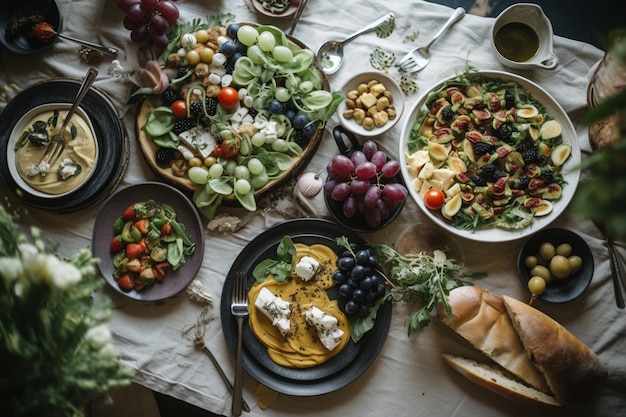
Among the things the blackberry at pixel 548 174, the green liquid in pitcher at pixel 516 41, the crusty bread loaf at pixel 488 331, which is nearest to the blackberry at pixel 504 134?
the blackberry at pixel 548 174

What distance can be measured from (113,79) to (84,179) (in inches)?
15.2

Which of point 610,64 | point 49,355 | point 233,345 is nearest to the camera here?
point 49,355

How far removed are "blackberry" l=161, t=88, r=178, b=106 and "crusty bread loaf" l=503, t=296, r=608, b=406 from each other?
1346 mm

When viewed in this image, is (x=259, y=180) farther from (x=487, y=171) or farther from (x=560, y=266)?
(x=560, y=266)

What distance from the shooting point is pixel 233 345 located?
1.74 m

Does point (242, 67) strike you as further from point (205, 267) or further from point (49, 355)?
point (49, 355)

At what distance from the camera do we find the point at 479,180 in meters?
1.72

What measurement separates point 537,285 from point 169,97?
140cm

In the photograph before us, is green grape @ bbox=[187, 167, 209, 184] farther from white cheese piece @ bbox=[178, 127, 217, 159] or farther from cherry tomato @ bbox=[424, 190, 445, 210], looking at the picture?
cherry tomato @ bbox=[424, 190, 445, 210]

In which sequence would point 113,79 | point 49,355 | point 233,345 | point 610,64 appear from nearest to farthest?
point 49,355
point 610,64
point 233,345
point 113,79

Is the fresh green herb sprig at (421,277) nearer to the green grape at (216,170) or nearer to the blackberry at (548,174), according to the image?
the blackberry at (548,174)

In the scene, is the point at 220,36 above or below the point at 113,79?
above

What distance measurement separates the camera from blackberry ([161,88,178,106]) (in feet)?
5.89

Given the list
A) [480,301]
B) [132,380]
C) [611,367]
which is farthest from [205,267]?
[611,367]
